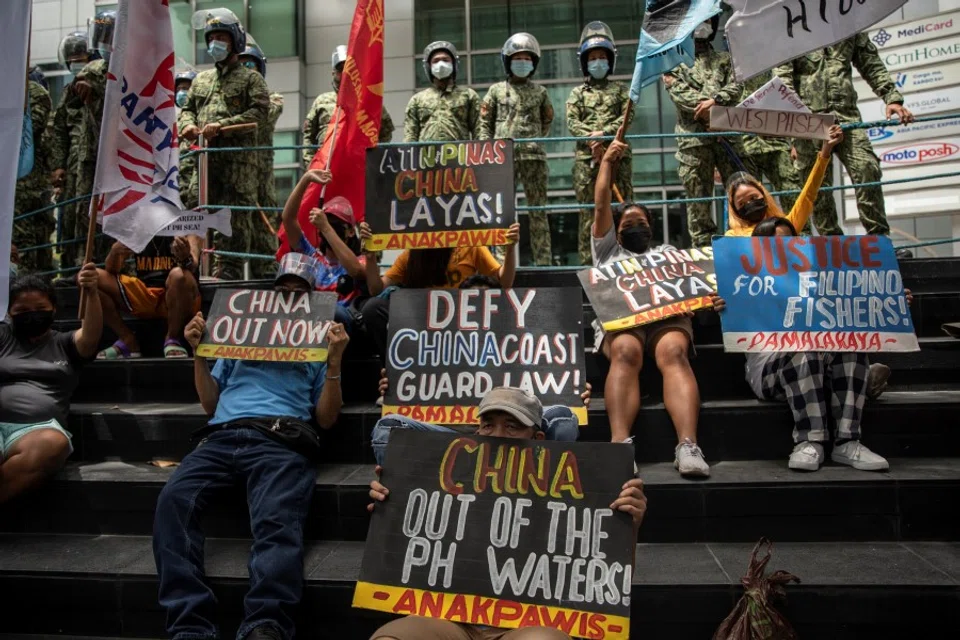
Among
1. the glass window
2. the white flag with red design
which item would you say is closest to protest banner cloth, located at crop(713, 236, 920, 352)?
the white flag with red design

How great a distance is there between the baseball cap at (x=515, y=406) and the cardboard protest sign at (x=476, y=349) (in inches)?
30.3

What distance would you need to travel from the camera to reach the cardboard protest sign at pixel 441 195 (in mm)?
4484

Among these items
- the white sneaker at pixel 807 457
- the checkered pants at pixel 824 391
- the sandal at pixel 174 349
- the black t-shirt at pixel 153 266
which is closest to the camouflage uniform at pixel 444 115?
the black t-shirt at pixel 153 266

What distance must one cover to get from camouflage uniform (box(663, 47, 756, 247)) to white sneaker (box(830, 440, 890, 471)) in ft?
10.6

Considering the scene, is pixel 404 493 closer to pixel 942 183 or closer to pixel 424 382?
pixel 424 382

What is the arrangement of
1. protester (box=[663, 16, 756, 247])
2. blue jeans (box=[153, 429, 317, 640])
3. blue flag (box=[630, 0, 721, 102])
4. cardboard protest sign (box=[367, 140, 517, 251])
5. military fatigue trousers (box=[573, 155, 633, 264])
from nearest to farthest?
blue jeans (box=[153, 429, 317, 640]) < blue flag (box=[630, 0, 721, 102]) < cardboard protest sign (box=[367, 140, 517, 251]) < protester (box=[663, 16, 756, 247]) < military fatigue trousers (box=[573, 155, 633, 264])

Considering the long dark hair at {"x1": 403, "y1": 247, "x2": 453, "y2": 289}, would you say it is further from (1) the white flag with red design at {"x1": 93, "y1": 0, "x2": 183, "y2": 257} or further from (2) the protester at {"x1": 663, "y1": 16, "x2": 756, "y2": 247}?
(2) the protester at {"x1": 663, "y1": 16, "x2": 756, "y2": 247}

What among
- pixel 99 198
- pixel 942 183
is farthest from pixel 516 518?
pixel 942 183

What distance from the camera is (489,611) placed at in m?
2.68

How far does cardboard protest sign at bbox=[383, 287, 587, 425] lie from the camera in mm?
3879

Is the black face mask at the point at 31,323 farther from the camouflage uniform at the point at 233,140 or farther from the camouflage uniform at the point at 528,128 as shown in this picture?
the camouflage uniform at the point at 528,128

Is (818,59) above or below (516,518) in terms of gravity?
above

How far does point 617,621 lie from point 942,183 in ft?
35.6

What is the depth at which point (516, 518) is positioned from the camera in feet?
9.23
